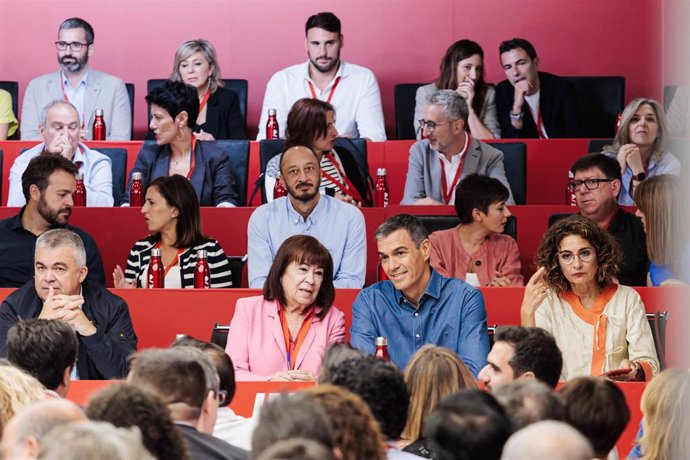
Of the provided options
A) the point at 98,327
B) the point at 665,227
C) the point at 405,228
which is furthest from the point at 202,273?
the point at 665,227

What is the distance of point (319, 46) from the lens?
25.7 ft

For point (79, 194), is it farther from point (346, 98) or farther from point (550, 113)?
point (550, 113)

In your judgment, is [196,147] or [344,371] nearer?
[344,371]

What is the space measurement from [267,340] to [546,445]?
2515mm

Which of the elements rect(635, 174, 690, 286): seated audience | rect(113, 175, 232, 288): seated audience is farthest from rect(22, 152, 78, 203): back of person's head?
rect(635, 174, 690, 286): seated audience

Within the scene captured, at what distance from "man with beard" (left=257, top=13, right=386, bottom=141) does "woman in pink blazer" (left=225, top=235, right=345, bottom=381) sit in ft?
9.91

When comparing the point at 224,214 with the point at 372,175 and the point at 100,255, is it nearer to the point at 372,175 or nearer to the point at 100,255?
the point at 100,255

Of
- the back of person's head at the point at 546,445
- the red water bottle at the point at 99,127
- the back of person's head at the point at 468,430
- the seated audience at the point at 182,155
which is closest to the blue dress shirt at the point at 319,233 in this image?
the seated audience at the point at 182,155

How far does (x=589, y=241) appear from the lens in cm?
496

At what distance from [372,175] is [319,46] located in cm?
103

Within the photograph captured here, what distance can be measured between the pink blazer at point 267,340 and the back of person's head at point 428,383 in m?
1.37

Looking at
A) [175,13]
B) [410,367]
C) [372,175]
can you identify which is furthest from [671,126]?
[410,367]

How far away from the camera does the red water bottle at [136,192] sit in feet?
21.2

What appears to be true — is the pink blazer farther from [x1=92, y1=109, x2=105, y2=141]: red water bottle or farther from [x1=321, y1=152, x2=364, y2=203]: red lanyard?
[x1=92, y1=109, x2=105, y2=141]: red water bottle
